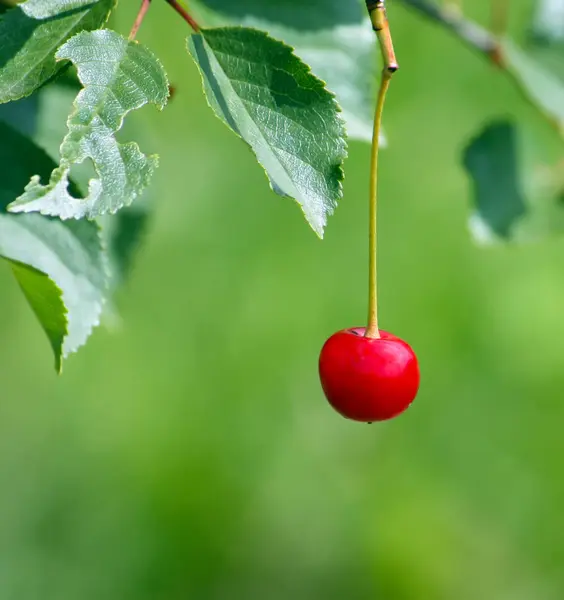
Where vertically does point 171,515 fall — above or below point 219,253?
below

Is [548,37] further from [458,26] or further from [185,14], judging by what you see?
[185,14]

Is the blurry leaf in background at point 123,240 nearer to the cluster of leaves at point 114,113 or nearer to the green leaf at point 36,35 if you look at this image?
the cluster of leaves at point 114,113

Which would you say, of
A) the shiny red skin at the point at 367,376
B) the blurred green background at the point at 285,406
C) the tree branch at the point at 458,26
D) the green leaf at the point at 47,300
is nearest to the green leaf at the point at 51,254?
the green leaf at the point at 47,300

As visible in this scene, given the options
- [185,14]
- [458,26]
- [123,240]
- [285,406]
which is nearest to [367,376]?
[185,14]

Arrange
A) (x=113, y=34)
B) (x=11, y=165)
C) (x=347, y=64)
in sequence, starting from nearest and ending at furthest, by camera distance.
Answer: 1. (x=113, y=34)
2. (x=11, y=165)
3. (x=347, y=64)

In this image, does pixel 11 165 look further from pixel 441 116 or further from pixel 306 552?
pixel 441 116

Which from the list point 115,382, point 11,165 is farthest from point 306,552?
point 11,165
